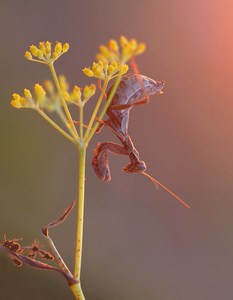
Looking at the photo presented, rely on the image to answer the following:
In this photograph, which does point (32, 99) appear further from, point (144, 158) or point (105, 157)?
point (144, 158)

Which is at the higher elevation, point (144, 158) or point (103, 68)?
point (103, 68)

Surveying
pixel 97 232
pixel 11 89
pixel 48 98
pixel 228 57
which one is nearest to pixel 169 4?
pixel 228 57


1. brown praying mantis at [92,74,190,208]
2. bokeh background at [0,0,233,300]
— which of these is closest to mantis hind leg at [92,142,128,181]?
brown praying mantis at [92,74,190,208]

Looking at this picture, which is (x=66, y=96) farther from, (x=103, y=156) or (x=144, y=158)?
(x=144, y=158)

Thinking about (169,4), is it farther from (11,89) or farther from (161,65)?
(11,89)

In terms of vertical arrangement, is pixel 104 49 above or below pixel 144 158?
above

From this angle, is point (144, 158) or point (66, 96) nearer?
point (66, 96)

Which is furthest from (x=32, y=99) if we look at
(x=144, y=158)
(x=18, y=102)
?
(x=144, y=158)

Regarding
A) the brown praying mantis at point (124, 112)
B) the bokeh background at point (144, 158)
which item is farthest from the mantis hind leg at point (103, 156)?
the bokeh background at point (144, 158)
